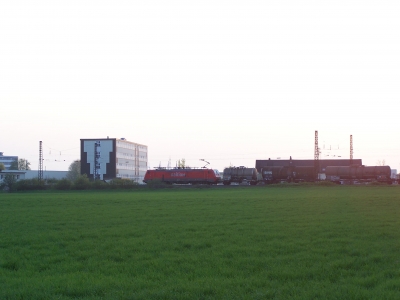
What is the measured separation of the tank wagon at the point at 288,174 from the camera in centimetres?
8162

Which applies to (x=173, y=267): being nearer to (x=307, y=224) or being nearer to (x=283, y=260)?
(x=283, y=260)

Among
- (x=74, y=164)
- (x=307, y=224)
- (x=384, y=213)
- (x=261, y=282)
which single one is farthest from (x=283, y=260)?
(x=74, y=164)

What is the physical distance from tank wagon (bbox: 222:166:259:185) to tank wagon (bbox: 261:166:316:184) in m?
2.29

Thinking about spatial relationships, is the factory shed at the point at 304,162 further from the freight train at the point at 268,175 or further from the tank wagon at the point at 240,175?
the tank wagon at the point at 240,175

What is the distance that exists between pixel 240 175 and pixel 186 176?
8548 millimetres

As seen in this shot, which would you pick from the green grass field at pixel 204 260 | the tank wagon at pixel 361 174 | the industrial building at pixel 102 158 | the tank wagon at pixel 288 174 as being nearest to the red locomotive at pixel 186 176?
the tank wagon at pixel 288 174

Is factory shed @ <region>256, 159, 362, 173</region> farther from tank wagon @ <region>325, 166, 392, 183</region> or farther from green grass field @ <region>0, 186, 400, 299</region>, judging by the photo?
green grass field @ <region>0, 186, 400, 299</region>

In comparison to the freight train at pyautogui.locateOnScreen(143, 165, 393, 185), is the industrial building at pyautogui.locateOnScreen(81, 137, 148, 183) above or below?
above

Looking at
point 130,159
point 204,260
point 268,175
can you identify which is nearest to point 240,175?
point 268,175

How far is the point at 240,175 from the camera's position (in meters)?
79.9

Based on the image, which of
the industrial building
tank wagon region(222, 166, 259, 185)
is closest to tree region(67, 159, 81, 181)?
the industrial building

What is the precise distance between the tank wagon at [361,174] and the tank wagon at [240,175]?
12.5 m

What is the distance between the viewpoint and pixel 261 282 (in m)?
8.92

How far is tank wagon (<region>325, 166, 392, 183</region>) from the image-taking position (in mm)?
78438
